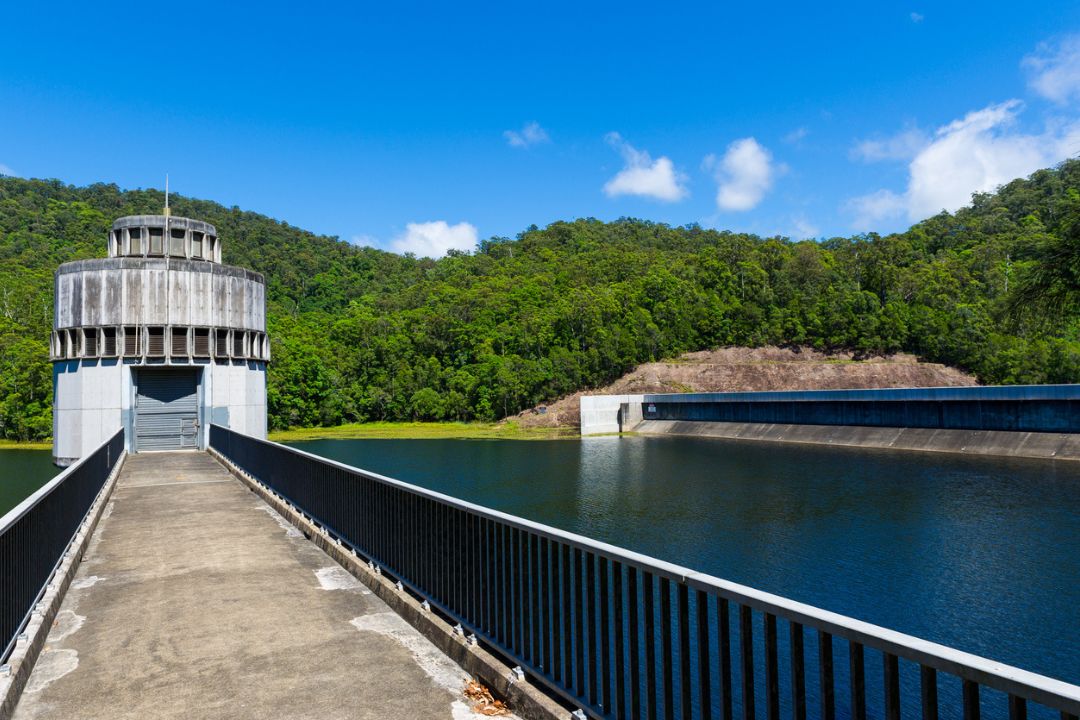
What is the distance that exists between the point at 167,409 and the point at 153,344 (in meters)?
2.91

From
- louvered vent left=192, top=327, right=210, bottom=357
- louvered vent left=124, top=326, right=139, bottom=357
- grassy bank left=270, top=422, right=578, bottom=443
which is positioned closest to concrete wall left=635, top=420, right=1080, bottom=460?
grassy bank left=270, top=422, right=578, bottom=443

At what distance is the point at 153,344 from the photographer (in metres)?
27.3

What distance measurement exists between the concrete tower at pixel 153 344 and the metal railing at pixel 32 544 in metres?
18.3

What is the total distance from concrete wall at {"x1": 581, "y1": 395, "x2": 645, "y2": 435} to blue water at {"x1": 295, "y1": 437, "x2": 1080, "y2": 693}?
20788 millimetres

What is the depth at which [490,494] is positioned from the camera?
1187 inches

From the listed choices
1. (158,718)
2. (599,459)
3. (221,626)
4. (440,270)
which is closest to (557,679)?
(158,718)

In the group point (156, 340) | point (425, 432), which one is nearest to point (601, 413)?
point (425, 432)

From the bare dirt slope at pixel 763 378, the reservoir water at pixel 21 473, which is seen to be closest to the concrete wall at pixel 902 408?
the bare dirt slope at pixel 763 378

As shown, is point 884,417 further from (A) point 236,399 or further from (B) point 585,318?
(B) point 585,318

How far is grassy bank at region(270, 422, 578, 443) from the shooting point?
7516cm

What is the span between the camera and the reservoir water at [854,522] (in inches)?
536

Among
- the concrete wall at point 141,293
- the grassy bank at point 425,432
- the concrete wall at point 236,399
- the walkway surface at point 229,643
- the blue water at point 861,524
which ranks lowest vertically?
the grassy bank at point 425,432

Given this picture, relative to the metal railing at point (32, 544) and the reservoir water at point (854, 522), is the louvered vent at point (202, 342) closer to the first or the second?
the reservoir water at point (854, 522)

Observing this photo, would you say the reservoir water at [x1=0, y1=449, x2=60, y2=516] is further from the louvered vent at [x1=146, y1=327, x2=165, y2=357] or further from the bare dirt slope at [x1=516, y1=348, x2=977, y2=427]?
the bare dirt slope at [x1=516, y1=348, x2=977, y2=427]
